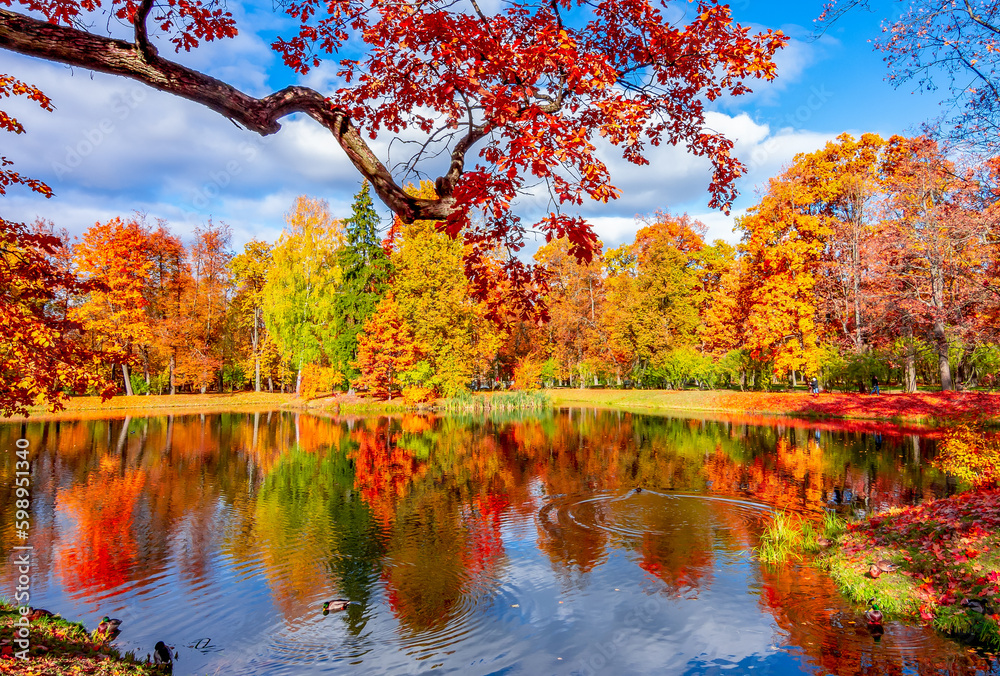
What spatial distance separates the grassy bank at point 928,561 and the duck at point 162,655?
8.93 metres

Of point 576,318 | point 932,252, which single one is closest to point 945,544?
point 932,252

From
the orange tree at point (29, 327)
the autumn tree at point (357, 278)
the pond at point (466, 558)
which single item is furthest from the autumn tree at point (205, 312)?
the orange tree at point (29, 327)

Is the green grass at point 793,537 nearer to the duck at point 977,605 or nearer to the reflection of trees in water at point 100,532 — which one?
the duck at point 977,605

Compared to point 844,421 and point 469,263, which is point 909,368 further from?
point 469,263

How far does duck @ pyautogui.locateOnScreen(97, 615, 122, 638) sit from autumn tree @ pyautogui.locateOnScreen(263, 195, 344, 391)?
1333 inches

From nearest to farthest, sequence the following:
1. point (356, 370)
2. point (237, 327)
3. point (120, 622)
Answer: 1. point (120, 622)
2. point (356, 370)
3. point (237, 327)

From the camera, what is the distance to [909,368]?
31.2 m

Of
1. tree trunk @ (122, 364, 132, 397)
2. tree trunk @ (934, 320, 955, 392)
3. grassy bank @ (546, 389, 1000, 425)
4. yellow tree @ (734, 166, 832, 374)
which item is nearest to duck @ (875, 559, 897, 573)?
grassy bank @ (546, 389, 1000, 425)

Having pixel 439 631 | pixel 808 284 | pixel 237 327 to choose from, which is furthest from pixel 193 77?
pixel 237 327

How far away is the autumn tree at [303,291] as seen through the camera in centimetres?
4000

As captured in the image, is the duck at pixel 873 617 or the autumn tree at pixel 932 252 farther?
the autumn tree at pixel 932 252

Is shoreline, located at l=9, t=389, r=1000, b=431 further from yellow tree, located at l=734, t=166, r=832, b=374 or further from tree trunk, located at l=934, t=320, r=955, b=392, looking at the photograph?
yellow tree, located at l=734, t=166, r=832, b=374

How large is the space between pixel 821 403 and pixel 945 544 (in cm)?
2523

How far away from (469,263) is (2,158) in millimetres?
7133
